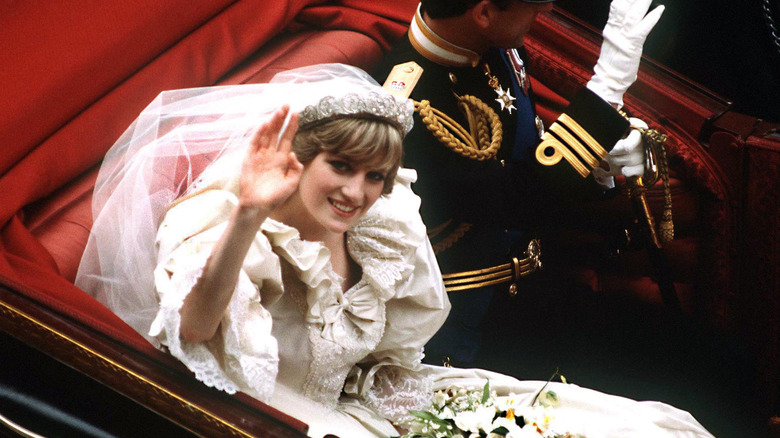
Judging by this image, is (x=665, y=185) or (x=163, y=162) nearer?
(x=163, y=162)

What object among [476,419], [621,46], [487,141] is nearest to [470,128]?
[487,141]

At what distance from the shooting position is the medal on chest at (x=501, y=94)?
158cm

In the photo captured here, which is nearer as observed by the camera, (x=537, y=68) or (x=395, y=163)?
(x=395, y=163)

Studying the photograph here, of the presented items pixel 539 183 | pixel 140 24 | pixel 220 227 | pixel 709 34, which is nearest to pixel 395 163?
pixel 220 227

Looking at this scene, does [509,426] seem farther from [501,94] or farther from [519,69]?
[519,69]

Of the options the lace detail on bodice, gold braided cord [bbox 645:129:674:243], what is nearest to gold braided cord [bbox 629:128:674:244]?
Answer: gold braided cord [bbox 645:129:674:243]

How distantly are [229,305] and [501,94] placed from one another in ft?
2.71

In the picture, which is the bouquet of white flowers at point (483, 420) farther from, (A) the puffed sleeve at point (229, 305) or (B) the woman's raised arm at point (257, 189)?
(B) the woman's raised arm at point (257, 189)

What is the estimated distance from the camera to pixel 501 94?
1.60 meters

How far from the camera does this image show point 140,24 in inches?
53.6

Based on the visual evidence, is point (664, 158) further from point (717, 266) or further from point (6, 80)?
point (6, 80)

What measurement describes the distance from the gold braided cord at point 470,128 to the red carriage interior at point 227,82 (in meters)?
0.28

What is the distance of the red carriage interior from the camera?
3.83 ft

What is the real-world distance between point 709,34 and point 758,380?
77cm
